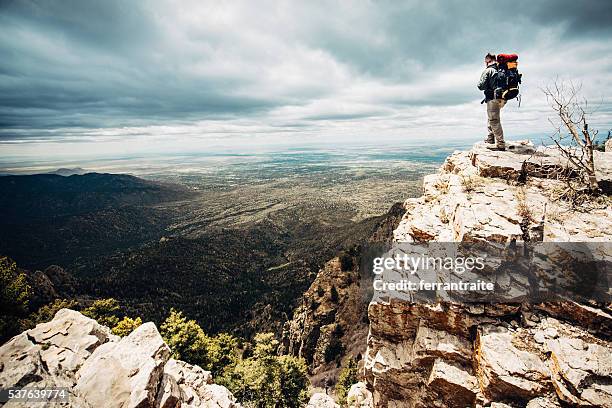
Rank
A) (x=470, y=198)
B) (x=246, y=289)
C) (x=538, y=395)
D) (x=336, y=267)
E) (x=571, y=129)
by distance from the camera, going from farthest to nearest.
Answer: (x=246, y=289) → (x=336, y=267) → (x=470, y=198) → (x=571, y=129) → (x=538, y=395)

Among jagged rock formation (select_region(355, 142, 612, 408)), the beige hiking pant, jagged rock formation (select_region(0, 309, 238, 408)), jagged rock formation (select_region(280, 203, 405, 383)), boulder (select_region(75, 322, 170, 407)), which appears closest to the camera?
jagged rock formation (select_region(355, 142, 612, 408))

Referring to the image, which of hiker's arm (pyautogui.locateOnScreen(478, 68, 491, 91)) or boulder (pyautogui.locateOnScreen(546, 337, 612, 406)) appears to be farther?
hiker's arm (pyautogui.locateOnScreen(478, 68, 491, 91))

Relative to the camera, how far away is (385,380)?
11953 millimetres

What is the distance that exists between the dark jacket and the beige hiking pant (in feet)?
1.83

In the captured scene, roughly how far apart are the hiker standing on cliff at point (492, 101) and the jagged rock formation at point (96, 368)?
70.2 ft

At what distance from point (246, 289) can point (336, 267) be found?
68.7 meters

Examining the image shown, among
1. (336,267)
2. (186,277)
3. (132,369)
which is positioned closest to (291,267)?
(186,277)

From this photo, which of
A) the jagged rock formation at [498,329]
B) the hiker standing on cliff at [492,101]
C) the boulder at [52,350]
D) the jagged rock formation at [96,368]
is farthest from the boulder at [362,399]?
the hiker standing on cliff at [492,101]

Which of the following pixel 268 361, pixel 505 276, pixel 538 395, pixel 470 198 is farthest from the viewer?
pixel 268 361

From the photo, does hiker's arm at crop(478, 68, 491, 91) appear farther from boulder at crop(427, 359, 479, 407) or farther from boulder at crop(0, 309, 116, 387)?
boulder at crop(0, 309, 116, 387)

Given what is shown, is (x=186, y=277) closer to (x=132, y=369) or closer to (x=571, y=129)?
(x=132, y=369)

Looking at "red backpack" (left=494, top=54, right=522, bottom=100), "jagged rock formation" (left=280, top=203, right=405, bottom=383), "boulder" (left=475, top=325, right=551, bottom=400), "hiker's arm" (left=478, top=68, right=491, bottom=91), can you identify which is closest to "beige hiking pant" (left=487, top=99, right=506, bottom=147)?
"red backpack" (left=494, top=54, right=522, bottom=100)

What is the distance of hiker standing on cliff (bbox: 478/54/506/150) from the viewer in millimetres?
14156

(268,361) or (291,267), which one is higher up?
(268,361)
